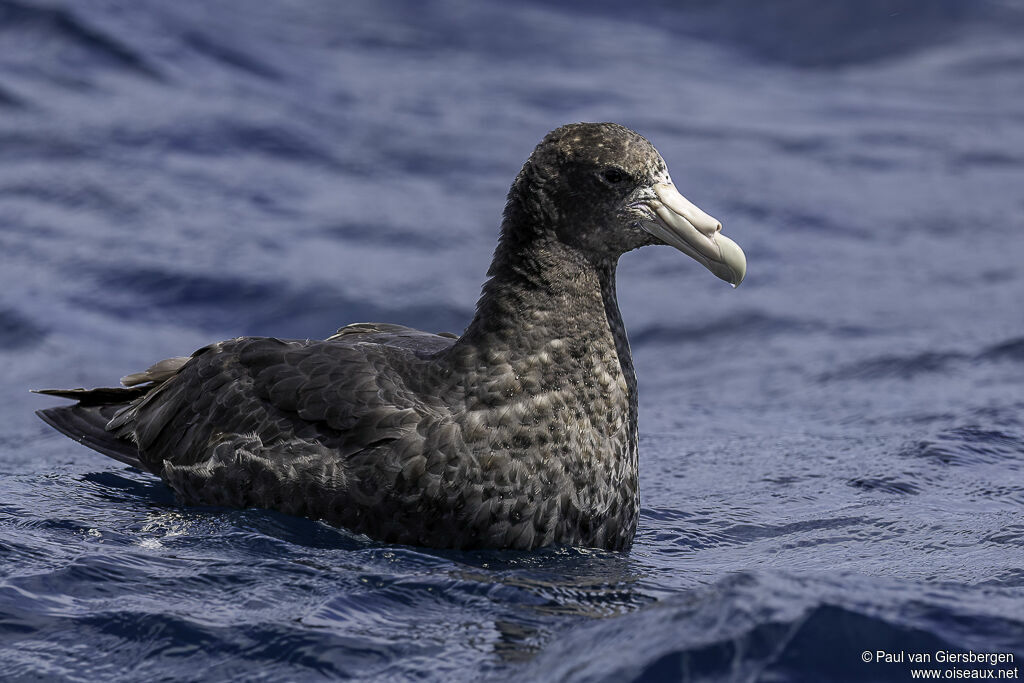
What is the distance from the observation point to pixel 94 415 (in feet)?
25.1

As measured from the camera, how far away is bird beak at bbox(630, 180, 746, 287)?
19.4 feet

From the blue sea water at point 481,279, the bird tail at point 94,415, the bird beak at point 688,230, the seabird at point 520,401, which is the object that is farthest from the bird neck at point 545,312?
the bird tail at point 94,415

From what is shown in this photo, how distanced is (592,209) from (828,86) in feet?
39.5

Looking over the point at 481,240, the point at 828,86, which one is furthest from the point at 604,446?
the point at 828,86

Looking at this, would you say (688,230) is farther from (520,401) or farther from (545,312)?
(520,401)

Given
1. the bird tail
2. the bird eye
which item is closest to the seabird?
the bird eye

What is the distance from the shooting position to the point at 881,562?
6273mm

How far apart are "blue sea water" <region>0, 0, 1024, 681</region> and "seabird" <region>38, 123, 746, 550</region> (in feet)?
0.56

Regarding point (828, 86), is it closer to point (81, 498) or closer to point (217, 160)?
point (217, 160)

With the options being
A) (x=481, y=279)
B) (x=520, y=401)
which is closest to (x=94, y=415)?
(x=520, y=401)

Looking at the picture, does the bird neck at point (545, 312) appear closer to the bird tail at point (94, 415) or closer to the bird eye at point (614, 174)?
the bird eye at point (614, 174)

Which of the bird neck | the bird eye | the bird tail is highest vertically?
the bird eye

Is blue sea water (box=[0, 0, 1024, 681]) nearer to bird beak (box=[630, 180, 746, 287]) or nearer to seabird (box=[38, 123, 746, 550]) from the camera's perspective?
seabird (box=[38, 123, 746, 550])

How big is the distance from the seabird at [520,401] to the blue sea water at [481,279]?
172 millimetres
